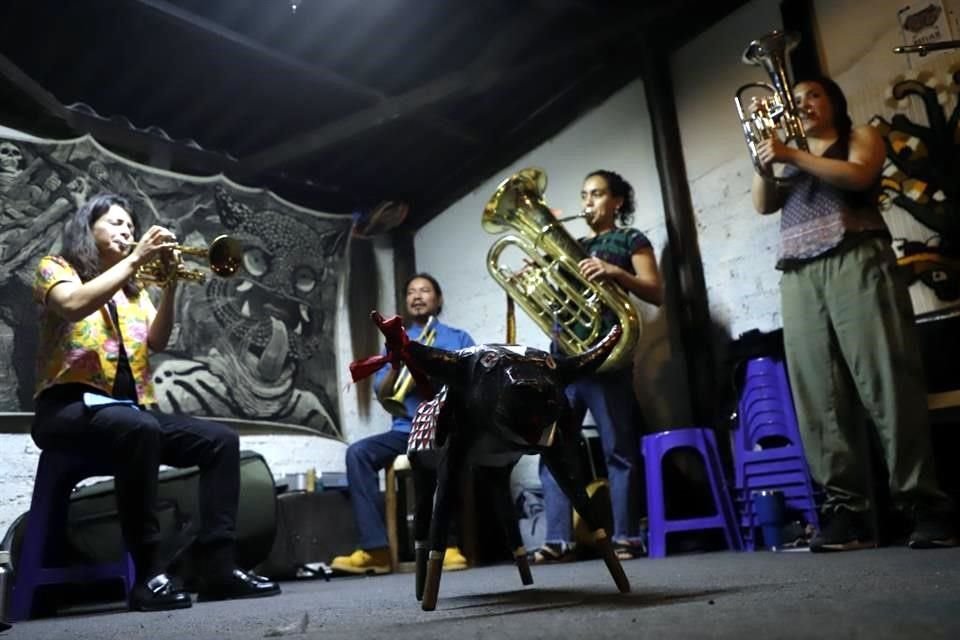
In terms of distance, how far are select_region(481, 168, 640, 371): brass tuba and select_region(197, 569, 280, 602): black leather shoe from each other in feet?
4.63

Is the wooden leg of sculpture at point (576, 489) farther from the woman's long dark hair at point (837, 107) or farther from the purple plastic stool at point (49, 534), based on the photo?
the woman's long dark hair at point (837, 107)

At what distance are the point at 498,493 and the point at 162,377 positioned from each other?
2582mm

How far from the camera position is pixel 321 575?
10.7 ft

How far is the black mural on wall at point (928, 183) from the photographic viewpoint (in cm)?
263

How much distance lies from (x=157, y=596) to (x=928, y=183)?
2.86 meters

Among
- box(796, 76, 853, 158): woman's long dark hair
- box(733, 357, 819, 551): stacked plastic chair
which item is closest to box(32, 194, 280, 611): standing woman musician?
box(733, 357, 819, 551): stacked plastic chair

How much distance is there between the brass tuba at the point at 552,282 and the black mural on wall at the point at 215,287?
1574mm

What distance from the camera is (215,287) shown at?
4.03 meters

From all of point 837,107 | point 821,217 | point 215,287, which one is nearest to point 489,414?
point 821,217

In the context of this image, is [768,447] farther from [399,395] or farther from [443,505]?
[443,505]

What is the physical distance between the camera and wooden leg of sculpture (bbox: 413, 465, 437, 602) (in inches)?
63.4

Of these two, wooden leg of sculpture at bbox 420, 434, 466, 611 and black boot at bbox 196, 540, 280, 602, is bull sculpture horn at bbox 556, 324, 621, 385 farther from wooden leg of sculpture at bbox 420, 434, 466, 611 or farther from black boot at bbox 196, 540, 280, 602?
black boot at bbox 196, 540, 280, 602

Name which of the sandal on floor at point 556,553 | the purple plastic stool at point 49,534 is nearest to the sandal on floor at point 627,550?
the sandal on floor at point 556,553

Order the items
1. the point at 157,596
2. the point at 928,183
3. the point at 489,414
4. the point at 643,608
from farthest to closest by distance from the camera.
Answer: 1. the point at 928,183
2. the point at 157,596
3. the point at 489,414
4. the point at 643,608
